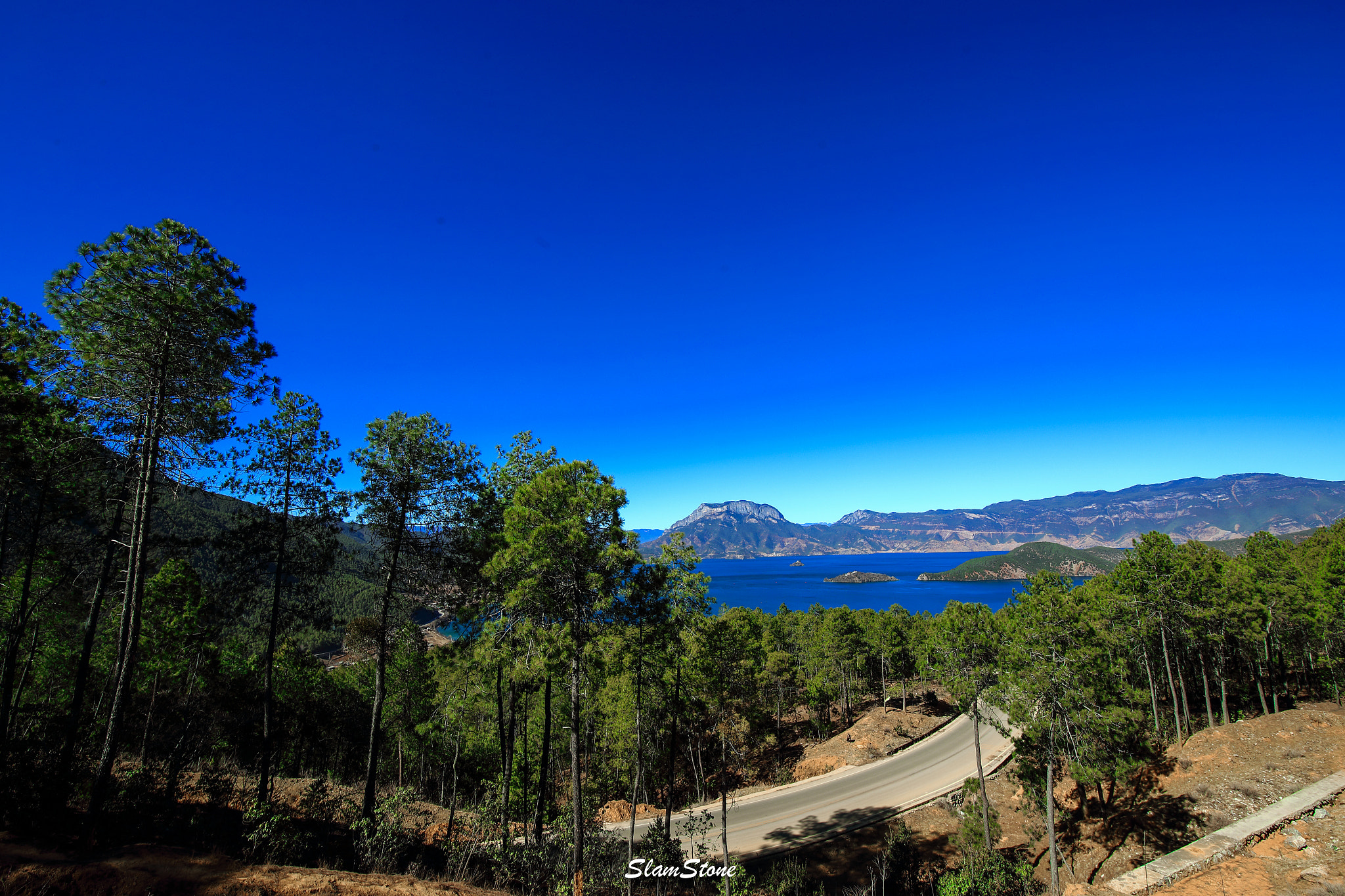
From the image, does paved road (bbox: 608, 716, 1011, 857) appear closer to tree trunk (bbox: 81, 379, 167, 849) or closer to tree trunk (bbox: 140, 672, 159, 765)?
tree trunk (bbox: 81, 379, 167, 849)

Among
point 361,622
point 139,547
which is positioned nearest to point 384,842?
point 361,622

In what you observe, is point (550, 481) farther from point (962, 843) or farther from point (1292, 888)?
point (962, 843)

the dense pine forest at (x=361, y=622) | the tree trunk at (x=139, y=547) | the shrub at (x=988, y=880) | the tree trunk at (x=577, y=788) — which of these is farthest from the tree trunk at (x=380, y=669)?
the shrub at (x=988, y=880)

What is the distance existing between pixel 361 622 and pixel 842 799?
70.8ft

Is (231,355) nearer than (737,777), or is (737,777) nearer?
(231,355)

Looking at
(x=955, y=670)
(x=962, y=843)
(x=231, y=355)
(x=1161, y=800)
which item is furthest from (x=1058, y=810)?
(x=231, y=355)

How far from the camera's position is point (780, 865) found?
16609 millimetres

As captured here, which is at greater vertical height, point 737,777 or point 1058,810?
point 1058,810

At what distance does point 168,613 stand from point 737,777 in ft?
95.3

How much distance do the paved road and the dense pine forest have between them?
1.78 m

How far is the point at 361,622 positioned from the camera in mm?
13852

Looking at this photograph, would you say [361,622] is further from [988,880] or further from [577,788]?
[988,880]

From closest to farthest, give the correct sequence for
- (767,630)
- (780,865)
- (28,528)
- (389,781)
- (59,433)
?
(59,433)
(28,528)
(780,865)
(389,781)
(767,630)

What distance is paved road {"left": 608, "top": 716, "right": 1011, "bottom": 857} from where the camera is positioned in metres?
18.9
